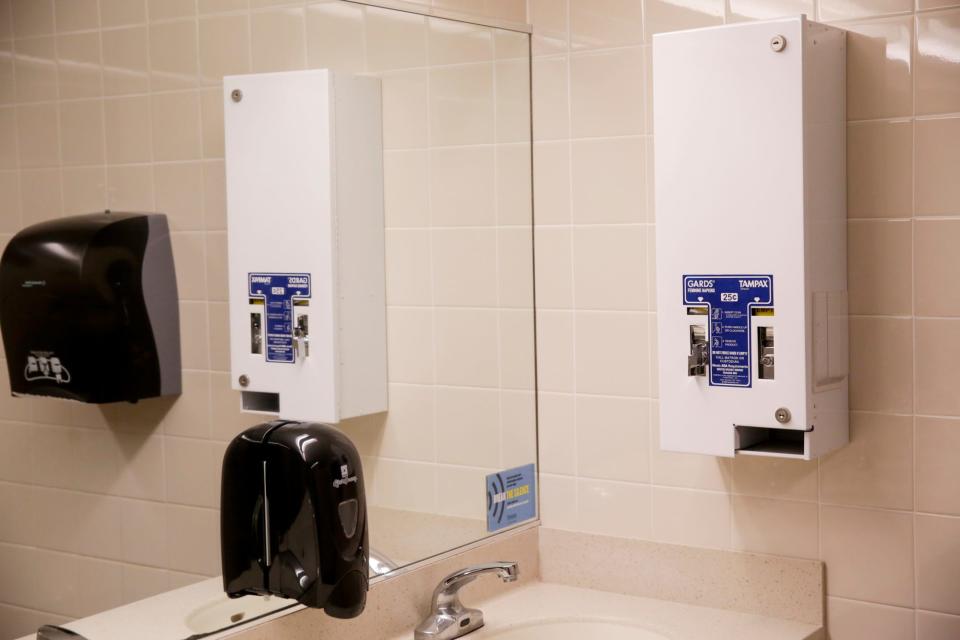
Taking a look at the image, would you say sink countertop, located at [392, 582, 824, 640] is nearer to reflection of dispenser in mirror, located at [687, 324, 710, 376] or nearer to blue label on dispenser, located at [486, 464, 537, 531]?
blue label on dispenser, located at [486, 464, 537, 531]

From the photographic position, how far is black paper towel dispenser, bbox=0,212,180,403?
54.6 inches

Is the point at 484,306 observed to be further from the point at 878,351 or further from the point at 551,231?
the point at 878,351

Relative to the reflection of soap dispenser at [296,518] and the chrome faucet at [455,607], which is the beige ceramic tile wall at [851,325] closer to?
the chrome faucet at [455,607]

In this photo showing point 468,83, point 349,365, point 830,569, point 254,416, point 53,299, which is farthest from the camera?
point 468,83

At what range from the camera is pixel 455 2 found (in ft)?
7.72

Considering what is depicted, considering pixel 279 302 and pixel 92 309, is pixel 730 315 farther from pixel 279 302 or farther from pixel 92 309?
pixel 92 309

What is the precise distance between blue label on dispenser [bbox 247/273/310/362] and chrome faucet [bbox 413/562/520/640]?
22.4 inches

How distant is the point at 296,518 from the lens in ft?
4.83

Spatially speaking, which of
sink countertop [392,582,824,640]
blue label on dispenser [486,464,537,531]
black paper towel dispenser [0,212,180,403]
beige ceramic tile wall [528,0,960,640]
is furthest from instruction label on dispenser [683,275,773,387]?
black paper towel dispenser [0,212,180,403]

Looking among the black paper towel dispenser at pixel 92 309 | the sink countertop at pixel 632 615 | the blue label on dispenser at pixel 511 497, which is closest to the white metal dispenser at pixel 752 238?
the sink countertop at pixel 632 615

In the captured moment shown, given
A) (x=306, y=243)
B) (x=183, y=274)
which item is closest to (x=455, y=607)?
(x=306, y=243)

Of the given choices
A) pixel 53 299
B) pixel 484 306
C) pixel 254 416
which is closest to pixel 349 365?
pixel 254 416

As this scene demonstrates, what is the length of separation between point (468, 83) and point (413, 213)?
34cm

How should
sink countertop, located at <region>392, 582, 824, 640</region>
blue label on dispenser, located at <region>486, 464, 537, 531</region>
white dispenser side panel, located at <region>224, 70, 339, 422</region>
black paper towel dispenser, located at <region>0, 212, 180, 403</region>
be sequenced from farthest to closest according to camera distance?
blue label on dispenser, located at <region>486, 464, 537, 531</region> < sink countertop, located at <region>392, 582, 824, 640</region> < white dispenser side panel, located at <region>224, 70, 339, 422</region> < black paper towel dispenser, located at <region>0, 212, 180, 403</region>
